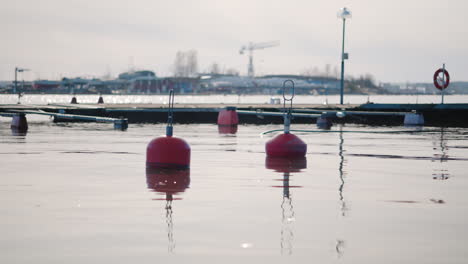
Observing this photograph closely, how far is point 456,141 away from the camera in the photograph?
37.8m

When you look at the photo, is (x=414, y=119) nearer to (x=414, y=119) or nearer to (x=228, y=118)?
(x=414, y=119)

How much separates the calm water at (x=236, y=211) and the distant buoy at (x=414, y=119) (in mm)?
31410

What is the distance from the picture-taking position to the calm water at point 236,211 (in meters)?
10.9

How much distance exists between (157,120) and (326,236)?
1965 inches

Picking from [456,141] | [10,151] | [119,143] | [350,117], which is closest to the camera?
[10,151]

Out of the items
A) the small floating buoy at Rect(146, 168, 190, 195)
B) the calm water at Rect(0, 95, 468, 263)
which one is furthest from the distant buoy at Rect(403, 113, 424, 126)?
the small floating buoy at Rect(146, 168, 190, 195)

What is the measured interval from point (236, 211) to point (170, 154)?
25.3ft

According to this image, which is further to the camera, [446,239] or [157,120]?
[157,120]

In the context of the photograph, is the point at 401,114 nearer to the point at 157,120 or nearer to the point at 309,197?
the point at 157,120

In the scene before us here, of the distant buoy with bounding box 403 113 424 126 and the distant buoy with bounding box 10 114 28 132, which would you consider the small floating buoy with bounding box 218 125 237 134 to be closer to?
the distant buoy with bounding box 10 114 28 132

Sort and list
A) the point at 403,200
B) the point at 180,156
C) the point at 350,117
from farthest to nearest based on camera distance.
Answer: the point at 350,117, the point at 180,156, the point at 403,200

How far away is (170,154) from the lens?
2192 centimetres

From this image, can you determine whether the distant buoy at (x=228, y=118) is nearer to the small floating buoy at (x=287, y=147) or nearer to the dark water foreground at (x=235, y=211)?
the dark water foreground at (x=235, y=211)

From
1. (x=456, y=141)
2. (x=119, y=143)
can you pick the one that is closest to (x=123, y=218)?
(x=119, y=143)
